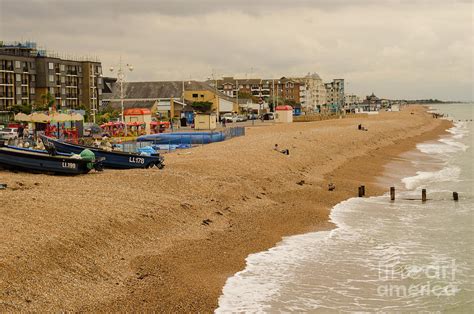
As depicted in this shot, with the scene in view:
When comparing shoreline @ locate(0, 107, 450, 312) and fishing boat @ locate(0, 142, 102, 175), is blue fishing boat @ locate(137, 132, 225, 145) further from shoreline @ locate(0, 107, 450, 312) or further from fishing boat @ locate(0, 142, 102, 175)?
fishing boat @ locate(0, 142, 102, 175)

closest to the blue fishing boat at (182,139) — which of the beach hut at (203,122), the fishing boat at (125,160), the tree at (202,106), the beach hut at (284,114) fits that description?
the beach hut at (203,122)

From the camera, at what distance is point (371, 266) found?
703 inches

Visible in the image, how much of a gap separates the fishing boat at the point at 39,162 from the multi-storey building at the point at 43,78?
62.9m

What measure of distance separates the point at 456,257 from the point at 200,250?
7.83 m

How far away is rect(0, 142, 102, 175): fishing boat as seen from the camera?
23703mm

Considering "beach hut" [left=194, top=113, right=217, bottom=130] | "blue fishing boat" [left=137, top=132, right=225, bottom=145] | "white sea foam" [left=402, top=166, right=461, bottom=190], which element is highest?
"beach hut" [left=194, top=113, right=217, bottom=130]

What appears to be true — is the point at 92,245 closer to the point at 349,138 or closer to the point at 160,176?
the point at 160,176

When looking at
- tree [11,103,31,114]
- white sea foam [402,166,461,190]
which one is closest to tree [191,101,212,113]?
tree [11,103,31,114]

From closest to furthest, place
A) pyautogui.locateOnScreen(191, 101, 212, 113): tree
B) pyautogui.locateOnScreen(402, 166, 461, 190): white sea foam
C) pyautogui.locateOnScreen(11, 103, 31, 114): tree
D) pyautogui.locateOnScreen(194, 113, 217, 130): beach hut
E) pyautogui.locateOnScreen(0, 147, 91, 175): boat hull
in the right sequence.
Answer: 1. pyautogui.locateOnScreen(0, 147, 91, 175): boat hull
2. pyautogui.locateOnScreen(402, 166, 461, 190): white sea foam
3. pyautogui.locateOnScreen(194, 113, 217, 130): beach hut
4. pyautogui.locateOnScreen(11, 103, 31, 114): tree
5. pyautogui.locateOnScreen(191, 101, 212, 113): tree
